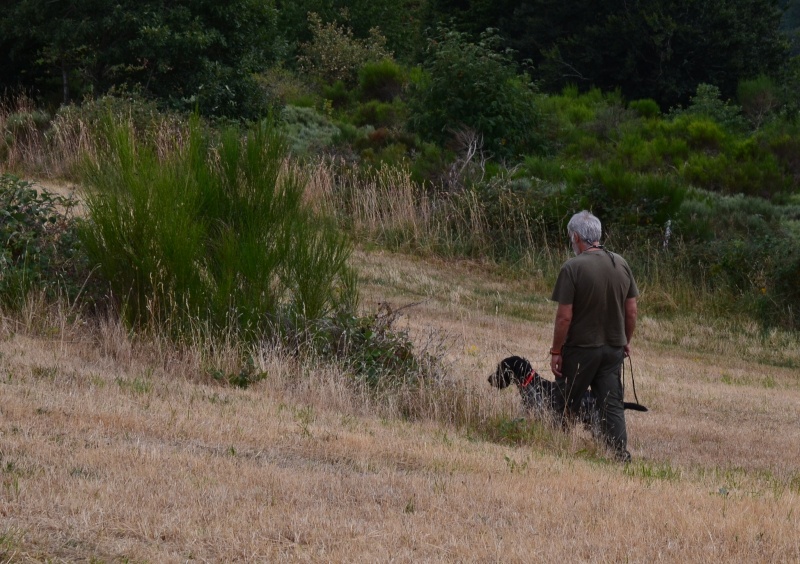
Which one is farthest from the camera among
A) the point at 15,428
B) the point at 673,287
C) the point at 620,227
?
the point at 620,227

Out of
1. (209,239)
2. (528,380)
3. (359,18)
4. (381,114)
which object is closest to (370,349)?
(528,380)

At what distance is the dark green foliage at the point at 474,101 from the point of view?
74.3ft

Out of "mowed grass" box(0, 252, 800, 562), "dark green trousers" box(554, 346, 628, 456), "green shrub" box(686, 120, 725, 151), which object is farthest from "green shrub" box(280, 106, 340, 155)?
"dark green trousers" box(554, 346, 628, 456)

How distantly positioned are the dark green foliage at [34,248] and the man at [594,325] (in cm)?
418

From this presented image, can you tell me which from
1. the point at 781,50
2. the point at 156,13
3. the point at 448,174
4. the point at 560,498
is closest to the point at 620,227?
the point at 448,174

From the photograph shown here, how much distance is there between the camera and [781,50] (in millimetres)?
32312

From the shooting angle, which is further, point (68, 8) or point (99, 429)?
point (68, 8)

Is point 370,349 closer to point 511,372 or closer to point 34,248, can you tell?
point 511,372

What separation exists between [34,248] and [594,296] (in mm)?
4877

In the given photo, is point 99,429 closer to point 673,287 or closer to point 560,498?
point 560,498

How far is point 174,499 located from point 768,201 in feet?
58.0

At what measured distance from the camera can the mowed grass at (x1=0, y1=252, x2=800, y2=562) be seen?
463 centimetres

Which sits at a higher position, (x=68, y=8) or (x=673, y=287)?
(x=68, y=8)

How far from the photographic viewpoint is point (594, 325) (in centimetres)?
752
